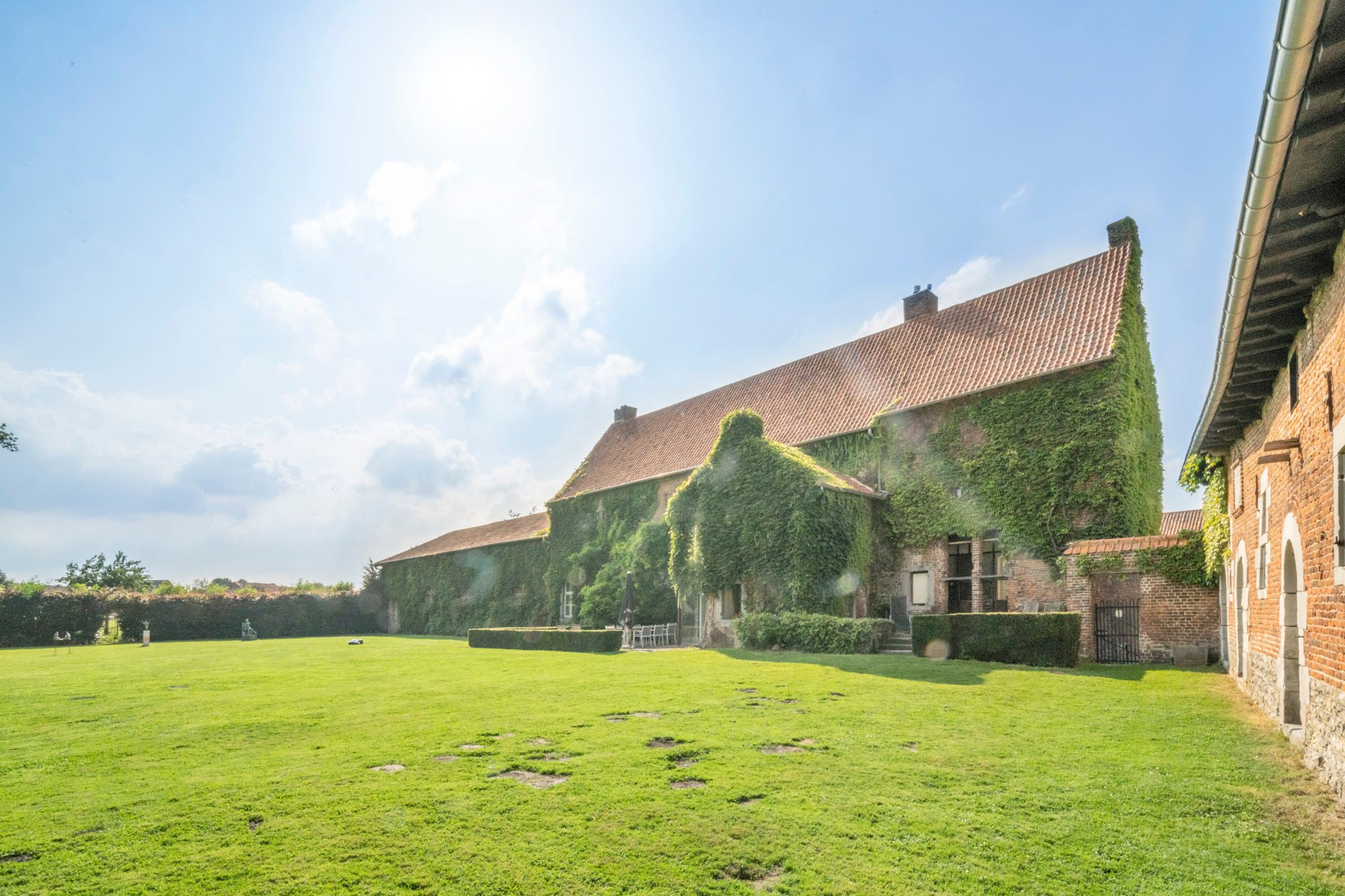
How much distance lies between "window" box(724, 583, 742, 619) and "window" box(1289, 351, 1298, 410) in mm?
16837

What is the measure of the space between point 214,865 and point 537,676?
9551 millimetres

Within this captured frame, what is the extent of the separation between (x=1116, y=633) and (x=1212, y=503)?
144 inches

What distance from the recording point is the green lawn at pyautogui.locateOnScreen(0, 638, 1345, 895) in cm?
442

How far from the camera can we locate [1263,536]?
948 cm

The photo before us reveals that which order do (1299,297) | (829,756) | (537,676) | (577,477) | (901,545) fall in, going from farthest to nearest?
(577,477) → (901,545) → (537,676) → (829,756) → (1299,297)

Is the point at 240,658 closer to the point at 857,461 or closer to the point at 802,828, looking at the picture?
the point at 857,461

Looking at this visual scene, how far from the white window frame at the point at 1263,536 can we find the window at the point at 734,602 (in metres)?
14.7

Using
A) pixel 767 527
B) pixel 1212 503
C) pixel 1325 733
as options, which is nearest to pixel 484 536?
pixel 767 527

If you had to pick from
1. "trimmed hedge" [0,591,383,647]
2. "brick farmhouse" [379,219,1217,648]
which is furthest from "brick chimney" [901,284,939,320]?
"trimmed hedge" [0,591,383,647]

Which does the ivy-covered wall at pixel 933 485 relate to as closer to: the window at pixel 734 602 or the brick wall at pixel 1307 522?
the window at pixel 734 602

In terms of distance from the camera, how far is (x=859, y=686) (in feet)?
37.8

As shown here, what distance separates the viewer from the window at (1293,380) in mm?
7293

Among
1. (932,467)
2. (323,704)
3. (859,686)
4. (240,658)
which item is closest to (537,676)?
(323,704)

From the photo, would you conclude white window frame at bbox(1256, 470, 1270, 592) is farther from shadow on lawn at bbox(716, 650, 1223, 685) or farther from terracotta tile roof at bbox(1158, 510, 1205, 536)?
terracotta tile roof at bbox(1158, 510, 1205, 536)
